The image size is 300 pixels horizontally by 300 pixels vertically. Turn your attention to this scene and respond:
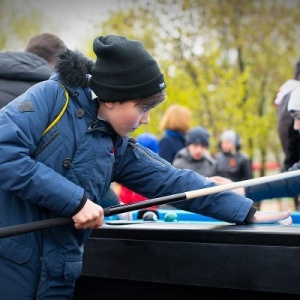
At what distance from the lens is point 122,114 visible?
8.80 ft

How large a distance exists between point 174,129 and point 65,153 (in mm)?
4672

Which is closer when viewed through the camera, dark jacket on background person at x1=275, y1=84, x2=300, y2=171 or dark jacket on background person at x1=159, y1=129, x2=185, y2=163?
dark jacket on background person at x1=275, y1=84, x2=300, y2=171

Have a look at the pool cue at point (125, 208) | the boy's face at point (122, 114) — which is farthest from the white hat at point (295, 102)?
the boy's face at point (122, 114)

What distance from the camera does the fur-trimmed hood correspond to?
8.88 ft

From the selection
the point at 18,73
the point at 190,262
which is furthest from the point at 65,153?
the point at 18,73

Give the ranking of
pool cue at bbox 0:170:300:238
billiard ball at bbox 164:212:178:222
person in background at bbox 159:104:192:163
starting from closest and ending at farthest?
pool cue at bbox 0:170:300:238 → billiard ball at bbox 164:212:178:222 → person in background at bbox 159:104:192:163

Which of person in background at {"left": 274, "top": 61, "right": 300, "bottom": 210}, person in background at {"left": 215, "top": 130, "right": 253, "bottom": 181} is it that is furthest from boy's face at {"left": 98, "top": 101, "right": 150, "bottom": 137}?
person in background at {"left": 215, "top": 130, "right": 253, "bottom": 181}

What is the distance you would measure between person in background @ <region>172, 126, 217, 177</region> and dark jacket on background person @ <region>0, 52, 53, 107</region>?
142 inches

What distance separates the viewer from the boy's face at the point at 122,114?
2.68 meters

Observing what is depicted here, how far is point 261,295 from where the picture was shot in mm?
2748

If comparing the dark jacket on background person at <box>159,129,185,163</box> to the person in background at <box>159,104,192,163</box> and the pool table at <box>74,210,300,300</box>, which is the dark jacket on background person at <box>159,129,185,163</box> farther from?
the pool table at <box>74,210,300,300</box>

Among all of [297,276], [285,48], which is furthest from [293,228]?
[285,48]

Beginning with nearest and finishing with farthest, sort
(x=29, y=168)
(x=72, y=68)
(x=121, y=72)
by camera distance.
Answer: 1. (x=29, y=168)
2. (x=121, y=72)
3. (x=72, y=68)

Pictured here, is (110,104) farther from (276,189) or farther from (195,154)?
(195,154)
